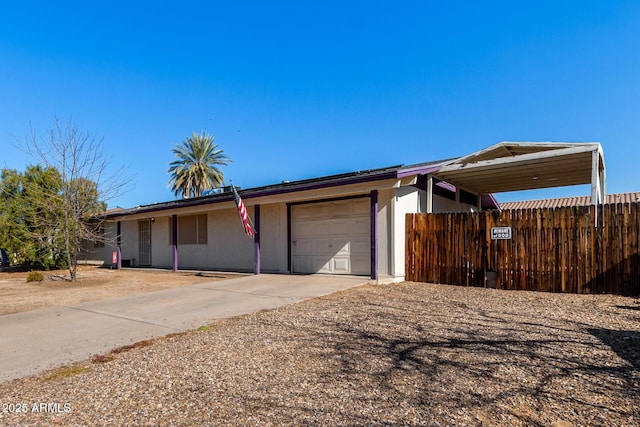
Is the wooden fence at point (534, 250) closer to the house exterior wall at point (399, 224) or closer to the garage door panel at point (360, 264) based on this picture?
the house exterior wall at point (399, 224)

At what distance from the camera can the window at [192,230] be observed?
1597cm

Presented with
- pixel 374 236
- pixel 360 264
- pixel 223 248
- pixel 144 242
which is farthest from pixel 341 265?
pixel 144 242

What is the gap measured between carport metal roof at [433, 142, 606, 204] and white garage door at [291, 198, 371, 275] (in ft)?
8.83

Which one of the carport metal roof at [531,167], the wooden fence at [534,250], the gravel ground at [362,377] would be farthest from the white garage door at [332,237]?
the gravel ground at [362,377]

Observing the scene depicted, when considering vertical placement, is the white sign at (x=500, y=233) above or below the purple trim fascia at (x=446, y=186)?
below

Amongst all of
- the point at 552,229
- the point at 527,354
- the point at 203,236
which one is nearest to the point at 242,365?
the point at 527,354

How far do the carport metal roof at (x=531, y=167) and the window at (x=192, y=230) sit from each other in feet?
32.7

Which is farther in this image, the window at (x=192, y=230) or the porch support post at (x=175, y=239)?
the window at (x=192, y=230)

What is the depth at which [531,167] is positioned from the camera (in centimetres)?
1044

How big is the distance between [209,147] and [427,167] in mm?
31192

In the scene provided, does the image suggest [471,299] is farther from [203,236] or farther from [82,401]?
[203,236]

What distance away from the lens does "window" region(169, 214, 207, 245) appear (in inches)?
629

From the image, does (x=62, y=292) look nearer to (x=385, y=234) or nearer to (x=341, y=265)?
(x=341, y=265)

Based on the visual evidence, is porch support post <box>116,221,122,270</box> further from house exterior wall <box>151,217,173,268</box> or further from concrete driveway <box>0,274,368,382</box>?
concrete driveway <box>0,274,368,382</box>
